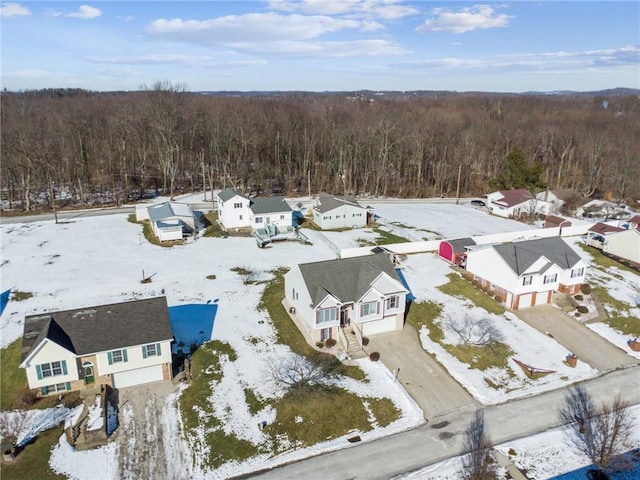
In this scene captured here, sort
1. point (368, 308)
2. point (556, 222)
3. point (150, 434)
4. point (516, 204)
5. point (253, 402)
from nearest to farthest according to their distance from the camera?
point (150, 434), point (253, 402), point (368, 308), point (556, 222), point (516, 204)

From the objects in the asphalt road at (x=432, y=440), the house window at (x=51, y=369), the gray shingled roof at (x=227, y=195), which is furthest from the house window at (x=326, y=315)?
the gray shingled roof at (x=227, y=195)

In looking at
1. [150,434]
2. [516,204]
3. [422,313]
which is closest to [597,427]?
[422,313]

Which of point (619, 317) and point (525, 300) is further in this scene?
point (525, 300)

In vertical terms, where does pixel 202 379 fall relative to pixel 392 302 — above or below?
below

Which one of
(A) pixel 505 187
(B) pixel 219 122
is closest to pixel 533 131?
(A) pixel 505 187

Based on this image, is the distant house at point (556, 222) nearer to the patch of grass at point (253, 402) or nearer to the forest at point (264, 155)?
the forest at point (264, 155)

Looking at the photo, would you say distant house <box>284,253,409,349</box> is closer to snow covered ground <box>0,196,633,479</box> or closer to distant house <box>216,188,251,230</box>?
snow covered ground <box>0,196,633,479</box>

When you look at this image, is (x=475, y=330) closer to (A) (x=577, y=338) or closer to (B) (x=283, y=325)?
(A) (x=577, y=338)
